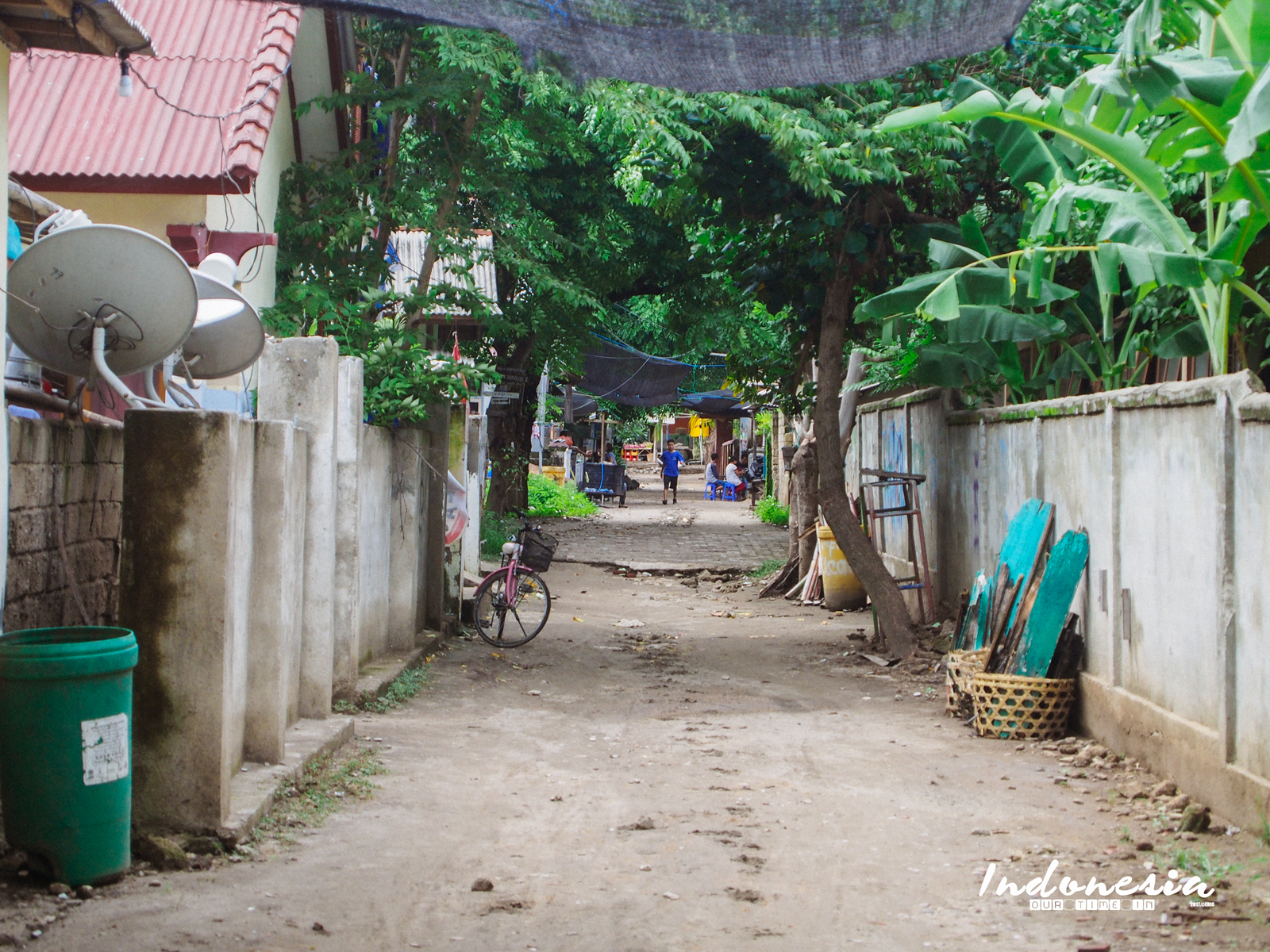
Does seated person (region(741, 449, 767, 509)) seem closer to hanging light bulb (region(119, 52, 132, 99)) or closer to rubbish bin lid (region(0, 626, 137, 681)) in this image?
hanging light bulb (region(119, 52, 132, 99))

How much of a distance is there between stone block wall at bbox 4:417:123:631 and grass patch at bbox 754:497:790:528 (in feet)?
64.9

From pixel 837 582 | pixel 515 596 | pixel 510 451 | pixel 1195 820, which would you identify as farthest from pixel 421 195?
pixel 510 451

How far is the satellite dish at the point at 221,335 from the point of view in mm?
6570

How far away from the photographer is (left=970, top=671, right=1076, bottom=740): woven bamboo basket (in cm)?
731

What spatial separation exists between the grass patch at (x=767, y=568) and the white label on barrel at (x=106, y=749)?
12.9 metres

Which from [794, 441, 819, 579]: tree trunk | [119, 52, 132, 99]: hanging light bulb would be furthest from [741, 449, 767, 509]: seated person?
[119, 52, 132, 99]: hanging light bulb

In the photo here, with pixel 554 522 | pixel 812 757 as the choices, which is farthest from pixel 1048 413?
pixel 554 522

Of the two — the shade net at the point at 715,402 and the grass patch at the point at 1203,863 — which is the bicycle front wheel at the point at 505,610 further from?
the shade net at the point at 715,402

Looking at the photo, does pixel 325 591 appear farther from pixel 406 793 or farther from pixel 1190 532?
pixel 1190 532

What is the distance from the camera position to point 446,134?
12.2 m

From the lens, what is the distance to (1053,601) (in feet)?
24.0

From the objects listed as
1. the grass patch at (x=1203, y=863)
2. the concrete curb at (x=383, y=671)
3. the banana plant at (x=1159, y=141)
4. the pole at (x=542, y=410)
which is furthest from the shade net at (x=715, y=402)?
the grass patch at (x=1203, y=863)

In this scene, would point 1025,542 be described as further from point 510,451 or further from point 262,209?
point 510,451

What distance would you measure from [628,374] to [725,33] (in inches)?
892
